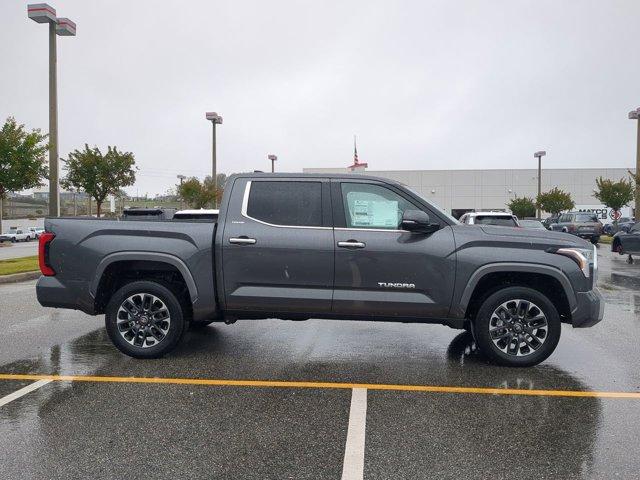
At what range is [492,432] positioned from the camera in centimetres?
405

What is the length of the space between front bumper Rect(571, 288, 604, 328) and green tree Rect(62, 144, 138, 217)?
30.0m

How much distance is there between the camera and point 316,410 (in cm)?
450

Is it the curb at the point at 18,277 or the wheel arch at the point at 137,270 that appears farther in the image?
the curb at the point at 18,277

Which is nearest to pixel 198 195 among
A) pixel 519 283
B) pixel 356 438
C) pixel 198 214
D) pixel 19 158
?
pixel 19 158

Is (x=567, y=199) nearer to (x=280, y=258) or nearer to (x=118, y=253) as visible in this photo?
(x=280, y=258)

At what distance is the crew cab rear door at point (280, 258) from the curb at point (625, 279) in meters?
9.68

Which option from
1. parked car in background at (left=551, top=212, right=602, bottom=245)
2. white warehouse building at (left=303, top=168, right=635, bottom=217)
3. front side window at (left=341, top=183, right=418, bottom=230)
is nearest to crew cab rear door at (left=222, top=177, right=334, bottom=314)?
front side window at (left=341, top=183, right=418, bottom=230)

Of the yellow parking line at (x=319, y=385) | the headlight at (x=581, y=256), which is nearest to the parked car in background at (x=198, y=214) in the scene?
the yellow parking line at (x=319, y=385)

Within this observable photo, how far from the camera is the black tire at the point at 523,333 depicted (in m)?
5.66

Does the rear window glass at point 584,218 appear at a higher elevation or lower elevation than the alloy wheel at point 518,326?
higher

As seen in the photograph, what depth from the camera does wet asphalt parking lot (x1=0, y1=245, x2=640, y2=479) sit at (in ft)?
11.6

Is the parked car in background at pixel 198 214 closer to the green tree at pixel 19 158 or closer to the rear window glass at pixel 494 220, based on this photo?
the rear window glass at pixel 494 220

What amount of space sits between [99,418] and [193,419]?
27.6 inches

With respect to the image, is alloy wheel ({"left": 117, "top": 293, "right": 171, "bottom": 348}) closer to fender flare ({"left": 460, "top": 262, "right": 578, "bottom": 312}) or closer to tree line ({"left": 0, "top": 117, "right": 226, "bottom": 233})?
fender flare ({"left": 460, "top": 262, "right": 578, "bottom": 312})
